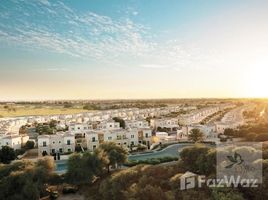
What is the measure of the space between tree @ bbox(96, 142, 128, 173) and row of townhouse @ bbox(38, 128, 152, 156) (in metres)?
11.7

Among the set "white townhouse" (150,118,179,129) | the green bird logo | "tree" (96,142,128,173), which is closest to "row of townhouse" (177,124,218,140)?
"white townhouse" (150,118,179,129)

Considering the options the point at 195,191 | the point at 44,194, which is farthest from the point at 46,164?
the point at 195,191

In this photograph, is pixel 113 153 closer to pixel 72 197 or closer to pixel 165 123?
pixel 72 197

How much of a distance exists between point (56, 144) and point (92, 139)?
5093 mm

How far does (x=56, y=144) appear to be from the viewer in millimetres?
45594

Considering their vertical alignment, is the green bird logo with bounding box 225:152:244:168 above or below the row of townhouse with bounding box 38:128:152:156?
above

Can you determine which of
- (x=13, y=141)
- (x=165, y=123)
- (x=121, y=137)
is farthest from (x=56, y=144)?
(x=165, y=123)

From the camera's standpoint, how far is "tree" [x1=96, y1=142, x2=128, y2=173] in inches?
1223

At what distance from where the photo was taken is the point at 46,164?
27969 mm

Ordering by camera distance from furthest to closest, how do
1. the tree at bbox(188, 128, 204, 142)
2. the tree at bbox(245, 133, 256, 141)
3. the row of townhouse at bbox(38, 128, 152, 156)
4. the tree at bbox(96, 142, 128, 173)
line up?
the tree at bbox(245, 133, 256, 141), the tree at bbox(188, 128, 204, 142), the row of townhouse at bbox(38, 128, 152, 156), the tree at bbox(96, 142, 128, 173)

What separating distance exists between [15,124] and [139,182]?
55828 mm

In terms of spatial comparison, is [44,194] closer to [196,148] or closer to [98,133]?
[196,148]

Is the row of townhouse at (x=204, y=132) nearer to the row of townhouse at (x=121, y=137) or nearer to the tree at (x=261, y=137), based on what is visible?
the row of townhouse at (x=121, y=137)

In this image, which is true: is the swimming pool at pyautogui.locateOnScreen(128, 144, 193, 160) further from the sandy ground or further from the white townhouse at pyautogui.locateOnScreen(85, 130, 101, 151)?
the sandy ground
